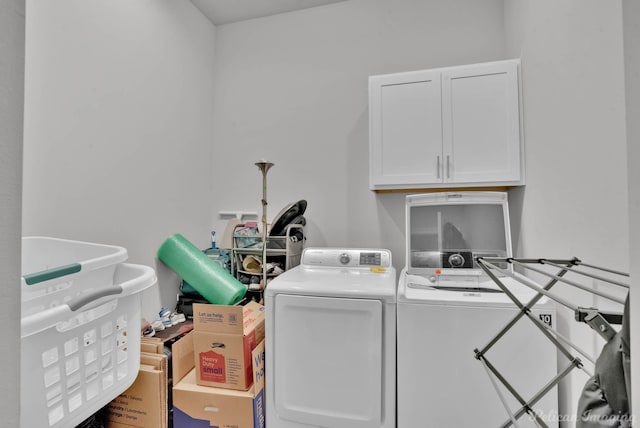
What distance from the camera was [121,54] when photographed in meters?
1.94

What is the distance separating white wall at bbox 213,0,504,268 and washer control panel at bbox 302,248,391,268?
436 mm

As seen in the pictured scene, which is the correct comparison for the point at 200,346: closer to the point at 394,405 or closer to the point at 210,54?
the point at 394,405

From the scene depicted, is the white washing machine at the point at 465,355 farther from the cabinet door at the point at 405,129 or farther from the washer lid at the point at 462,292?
the cabinet door at the point at 405,129

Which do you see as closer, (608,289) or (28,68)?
(608,289)

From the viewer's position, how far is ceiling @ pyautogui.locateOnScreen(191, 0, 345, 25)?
8.43 feet

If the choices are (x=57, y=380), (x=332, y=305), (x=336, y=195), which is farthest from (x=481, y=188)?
(x=57, y=380)

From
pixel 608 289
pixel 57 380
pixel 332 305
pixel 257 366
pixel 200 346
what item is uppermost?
pixel 608 289

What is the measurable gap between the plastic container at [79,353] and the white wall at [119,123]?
1.96 ft

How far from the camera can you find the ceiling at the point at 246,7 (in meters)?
2.57

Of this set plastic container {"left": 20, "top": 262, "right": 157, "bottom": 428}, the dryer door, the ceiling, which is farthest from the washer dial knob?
the ceiling

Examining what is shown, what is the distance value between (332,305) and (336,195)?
3.80ft

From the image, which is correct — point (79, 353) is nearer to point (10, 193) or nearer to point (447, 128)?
point (10, 193)

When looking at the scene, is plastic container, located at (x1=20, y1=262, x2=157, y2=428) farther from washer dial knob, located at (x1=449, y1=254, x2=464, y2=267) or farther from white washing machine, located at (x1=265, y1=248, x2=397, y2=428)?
washer dial knob, located at (x1=449, y1=254, x2=464, y2=267)

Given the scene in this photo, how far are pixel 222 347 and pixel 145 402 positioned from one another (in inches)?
A: 17.4
